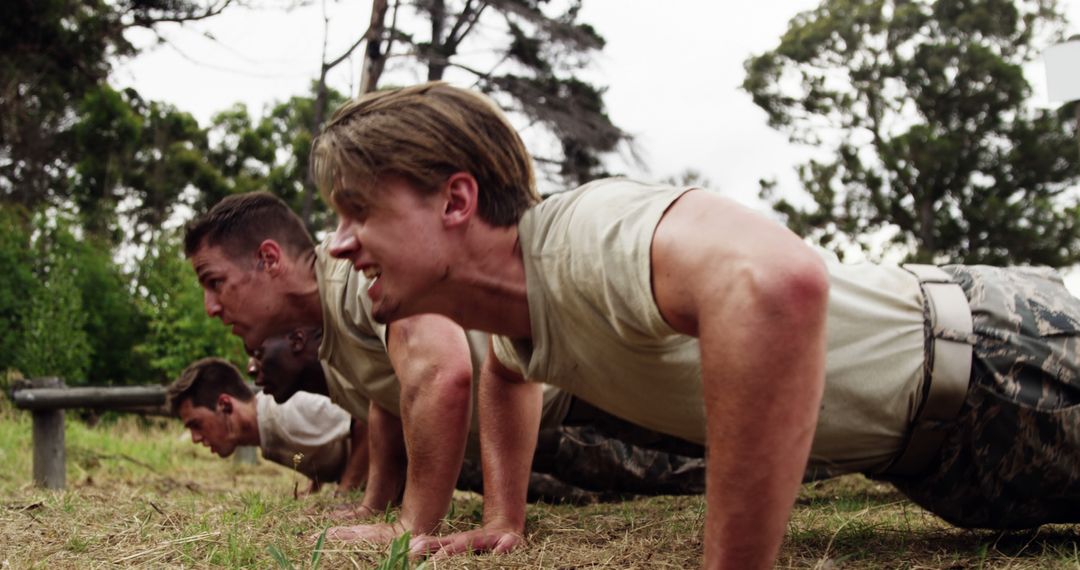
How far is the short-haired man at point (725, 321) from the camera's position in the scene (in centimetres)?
163

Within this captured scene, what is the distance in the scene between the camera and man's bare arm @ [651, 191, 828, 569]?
160 centimetres

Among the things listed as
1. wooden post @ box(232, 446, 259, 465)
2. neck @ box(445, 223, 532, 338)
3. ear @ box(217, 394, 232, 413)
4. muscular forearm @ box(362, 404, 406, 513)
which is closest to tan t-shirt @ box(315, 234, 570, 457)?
muscular forearm @ box(362, 404, 406, 513)

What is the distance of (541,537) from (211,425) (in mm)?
3802

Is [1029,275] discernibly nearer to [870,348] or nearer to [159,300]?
[870,348]

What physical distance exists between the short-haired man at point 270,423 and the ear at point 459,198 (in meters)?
3.38

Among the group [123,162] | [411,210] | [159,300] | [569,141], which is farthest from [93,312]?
[411,210]

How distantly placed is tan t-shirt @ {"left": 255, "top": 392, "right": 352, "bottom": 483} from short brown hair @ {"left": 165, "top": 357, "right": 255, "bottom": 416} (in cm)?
40

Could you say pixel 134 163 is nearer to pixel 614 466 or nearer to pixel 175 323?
pixel 175 323

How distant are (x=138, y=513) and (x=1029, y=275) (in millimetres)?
2751

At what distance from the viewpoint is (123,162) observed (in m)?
24.0

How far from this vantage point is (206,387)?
6164 millimetres

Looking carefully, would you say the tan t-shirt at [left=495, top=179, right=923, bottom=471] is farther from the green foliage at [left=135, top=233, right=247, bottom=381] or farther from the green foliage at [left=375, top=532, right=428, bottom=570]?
the green foliage at [left=135, top=233, right=247, bottom=381]

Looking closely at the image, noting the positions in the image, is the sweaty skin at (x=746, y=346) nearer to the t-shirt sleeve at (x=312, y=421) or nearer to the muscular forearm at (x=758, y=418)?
the muscular forearm at (x=758, y=418)

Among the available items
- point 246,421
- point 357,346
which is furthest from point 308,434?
point 357,346
